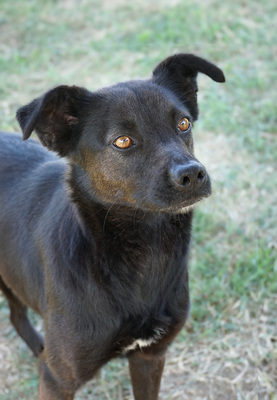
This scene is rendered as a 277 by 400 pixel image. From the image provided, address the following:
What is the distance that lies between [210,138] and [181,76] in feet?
9.47

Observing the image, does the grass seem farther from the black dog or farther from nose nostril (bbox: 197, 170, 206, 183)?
nose nostril (bbox: 197, 170, 206, 183)

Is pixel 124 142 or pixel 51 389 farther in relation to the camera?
pixel 51 389

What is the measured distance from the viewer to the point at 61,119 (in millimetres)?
3215

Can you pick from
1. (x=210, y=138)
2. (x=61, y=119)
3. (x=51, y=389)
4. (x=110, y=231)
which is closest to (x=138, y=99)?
(x=61, y=119)

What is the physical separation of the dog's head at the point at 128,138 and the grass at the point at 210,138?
169 centimetres

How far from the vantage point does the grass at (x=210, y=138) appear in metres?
4.16

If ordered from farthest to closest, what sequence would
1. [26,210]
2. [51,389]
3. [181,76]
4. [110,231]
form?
[26,210], [181,76], [51,389], [110,231]

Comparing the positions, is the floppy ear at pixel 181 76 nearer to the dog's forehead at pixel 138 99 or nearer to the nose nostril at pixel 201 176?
the dog's forehead at pixel 138 99

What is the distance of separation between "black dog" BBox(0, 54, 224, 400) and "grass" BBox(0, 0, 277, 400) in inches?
36.2

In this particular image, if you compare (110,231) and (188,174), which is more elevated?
(188,174)

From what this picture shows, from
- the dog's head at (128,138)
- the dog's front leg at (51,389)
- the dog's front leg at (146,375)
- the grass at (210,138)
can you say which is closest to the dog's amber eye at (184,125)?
the dog's head at (128,138)

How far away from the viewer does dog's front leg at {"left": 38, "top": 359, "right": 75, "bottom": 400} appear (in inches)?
129

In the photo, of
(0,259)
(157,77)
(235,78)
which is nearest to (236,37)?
(235,78)

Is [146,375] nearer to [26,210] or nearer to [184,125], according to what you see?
[26,210]
